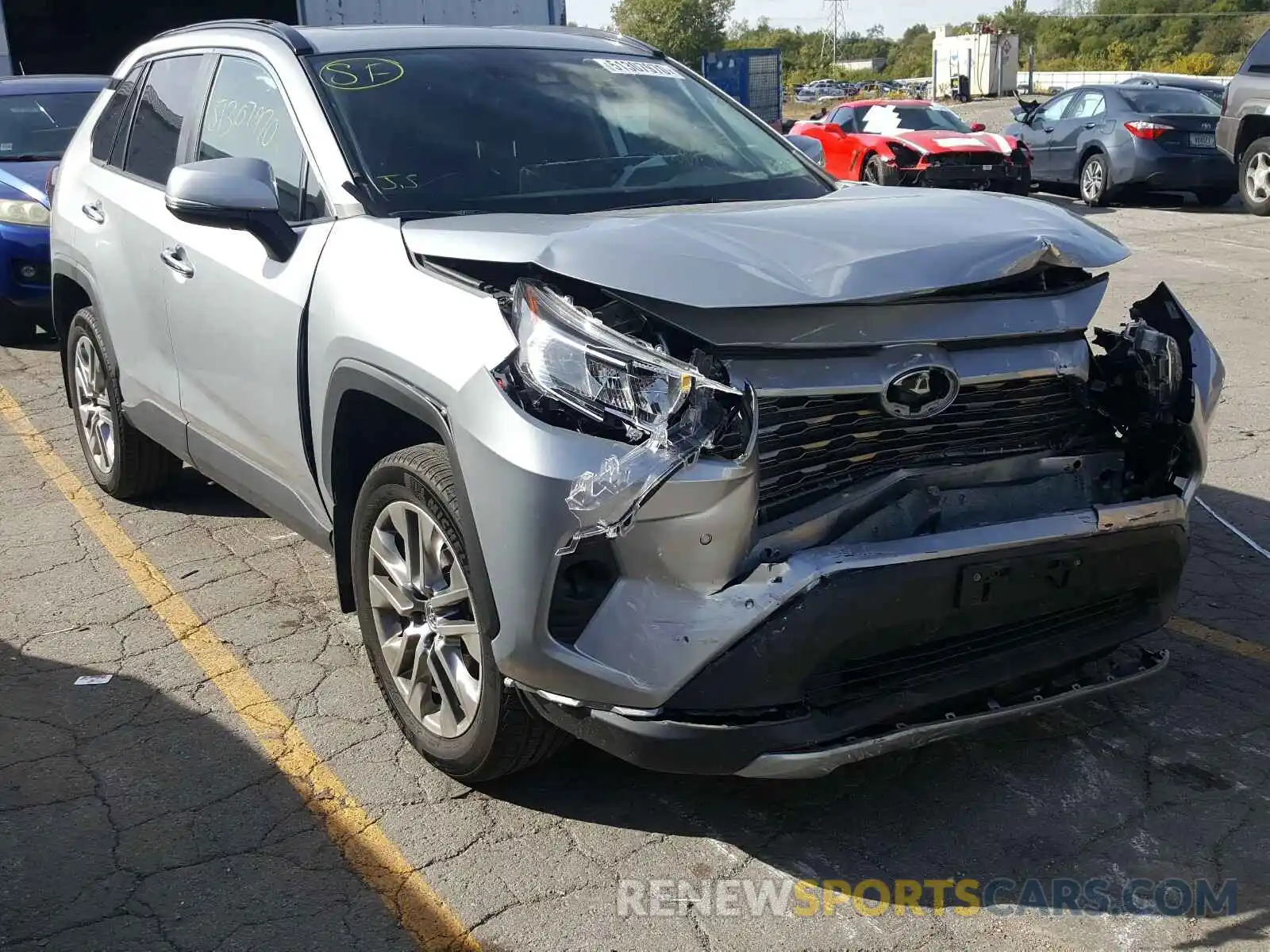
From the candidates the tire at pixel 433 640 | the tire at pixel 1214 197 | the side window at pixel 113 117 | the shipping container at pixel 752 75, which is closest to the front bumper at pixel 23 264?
the side window at pixel 113 117

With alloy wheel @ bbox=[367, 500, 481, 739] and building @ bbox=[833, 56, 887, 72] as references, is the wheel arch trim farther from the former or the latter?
building @ bbox=[833, 56, 887, 72]

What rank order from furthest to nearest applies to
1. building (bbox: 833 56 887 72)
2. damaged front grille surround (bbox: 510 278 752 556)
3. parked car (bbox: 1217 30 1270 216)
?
building (bbox: 833 56 887 72), parked car (bbox: 1217 30 1270 216), damaged front grille surround (bbox: 510 278 752 556)

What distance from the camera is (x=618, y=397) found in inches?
106

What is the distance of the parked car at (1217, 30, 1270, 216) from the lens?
13.8 m

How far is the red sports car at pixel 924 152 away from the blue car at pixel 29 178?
8.77m

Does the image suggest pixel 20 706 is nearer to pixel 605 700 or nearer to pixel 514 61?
pixel 605 700

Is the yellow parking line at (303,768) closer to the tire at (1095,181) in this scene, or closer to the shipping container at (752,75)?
the tire at (1095,181)

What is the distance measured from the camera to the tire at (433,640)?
118 inches

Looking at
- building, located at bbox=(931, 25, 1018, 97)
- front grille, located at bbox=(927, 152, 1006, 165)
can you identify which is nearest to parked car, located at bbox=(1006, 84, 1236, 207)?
front grille, located at bbox=(927, 152, 1006, 165)

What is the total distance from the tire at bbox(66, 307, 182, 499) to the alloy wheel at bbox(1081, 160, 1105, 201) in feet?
44.2

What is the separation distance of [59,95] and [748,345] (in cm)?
942

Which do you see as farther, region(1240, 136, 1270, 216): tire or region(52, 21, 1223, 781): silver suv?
region(1240, 136, 1270, 216): tire

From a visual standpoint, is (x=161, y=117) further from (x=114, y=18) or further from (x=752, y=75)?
(x=752, y=75)

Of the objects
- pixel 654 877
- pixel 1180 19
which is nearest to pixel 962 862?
pixel 654 877
